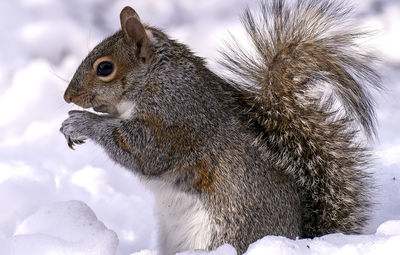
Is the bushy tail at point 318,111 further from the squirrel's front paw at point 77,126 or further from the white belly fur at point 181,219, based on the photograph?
the squirrel's front paw at point 77,126

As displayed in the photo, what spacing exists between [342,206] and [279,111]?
0.44 meters

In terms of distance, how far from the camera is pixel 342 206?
247 centimetres

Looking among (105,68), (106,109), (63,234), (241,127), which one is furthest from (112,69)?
(63,234)

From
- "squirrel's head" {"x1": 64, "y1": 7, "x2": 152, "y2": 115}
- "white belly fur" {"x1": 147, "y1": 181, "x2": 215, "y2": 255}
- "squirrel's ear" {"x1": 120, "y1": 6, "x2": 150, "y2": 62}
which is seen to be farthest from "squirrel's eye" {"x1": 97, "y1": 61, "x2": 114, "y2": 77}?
"white belly fur" {"x1": 147, "y1": 181, "x2": 215, "y2": 255}

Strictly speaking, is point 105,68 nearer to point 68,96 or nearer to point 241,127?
point 68,96

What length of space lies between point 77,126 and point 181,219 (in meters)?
0.52

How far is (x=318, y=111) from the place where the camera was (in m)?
2.50

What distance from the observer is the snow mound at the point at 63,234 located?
7.04 feet

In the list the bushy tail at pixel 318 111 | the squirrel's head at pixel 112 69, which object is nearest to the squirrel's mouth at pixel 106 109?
the squirrel's head at pixel 112 69

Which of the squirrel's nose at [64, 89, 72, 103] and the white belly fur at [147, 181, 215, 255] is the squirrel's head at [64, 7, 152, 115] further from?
the white belly fur at [147, 181, 215, 255]

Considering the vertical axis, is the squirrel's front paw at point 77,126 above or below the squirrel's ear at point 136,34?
below

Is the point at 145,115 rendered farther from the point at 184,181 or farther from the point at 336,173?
the point at 336,173

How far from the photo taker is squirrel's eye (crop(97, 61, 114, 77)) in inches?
94.2

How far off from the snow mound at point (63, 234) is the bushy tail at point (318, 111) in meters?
0.71
